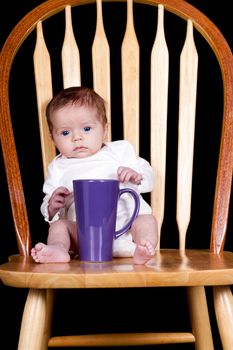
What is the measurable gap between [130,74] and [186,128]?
19 centimetres

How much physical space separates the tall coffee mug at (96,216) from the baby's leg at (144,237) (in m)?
0.07

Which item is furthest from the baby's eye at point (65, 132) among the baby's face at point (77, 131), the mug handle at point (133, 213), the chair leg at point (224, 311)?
the chair leg at point (224, 311)

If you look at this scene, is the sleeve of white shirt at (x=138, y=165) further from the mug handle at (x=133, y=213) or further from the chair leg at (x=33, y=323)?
the chair leg at (x=33, y=323)

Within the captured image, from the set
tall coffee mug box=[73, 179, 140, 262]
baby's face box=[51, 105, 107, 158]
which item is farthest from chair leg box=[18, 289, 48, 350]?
baby's face box=[51, 105, 107, 158]

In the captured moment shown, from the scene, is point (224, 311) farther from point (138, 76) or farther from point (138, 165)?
point (138, 76)

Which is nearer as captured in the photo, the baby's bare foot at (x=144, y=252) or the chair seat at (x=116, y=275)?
the chair seat at (x=116, y=275)

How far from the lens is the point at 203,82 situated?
1.99m

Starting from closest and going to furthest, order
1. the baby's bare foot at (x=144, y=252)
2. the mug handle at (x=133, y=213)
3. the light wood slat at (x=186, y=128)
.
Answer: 1. the baby's bare foot at (x=144, y=252)
2. the mug handle at (x=133, y=213)
3. the light wood slat at (x=186, y=128)

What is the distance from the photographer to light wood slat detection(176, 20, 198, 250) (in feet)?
5.82

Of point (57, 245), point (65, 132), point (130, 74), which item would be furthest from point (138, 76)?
point (57, 245)

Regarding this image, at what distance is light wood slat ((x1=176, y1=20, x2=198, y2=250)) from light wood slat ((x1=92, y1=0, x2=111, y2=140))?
0.17 m

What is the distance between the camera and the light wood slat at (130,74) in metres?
1.83

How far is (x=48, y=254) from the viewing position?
4.75 feet

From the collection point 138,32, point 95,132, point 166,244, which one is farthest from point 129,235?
point 138,32
